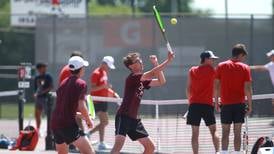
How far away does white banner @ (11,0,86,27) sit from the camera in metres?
31.5

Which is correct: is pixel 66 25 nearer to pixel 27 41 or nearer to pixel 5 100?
pixel 5 100

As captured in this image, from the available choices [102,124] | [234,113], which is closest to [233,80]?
[234,113]

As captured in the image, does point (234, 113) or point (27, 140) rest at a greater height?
point (234, 113)

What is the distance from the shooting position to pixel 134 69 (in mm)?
13062

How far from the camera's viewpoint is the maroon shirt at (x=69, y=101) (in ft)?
39.9

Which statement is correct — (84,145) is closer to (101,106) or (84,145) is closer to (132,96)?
(132,96)

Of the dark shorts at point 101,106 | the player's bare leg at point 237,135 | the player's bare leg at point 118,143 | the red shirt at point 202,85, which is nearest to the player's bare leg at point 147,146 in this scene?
the player's bare leg at point 118,143

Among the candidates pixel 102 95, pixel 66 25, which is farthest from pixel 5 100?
pixel 102 95

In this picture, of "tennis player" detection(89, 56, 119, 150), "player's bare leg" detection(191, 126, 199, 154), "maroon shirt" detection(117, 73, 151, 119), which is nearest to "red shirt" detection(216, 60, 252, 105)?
"player's bare leg" detection(191, 126, 199, 154)

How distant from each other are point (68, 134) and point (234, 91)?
3.33 m

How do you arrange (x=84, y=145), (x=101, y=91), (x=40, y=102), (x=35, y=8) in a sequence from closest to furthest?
(x=84, y=145) → (x=101, y=91) → (x=40, y=102) → (x=35, y=8)

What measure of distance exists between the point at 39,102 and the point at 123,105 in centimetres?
878

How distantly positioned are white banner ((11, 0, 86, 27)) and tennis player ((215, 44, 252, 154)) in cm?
1717

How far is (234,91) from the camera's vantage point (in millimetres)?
14203
